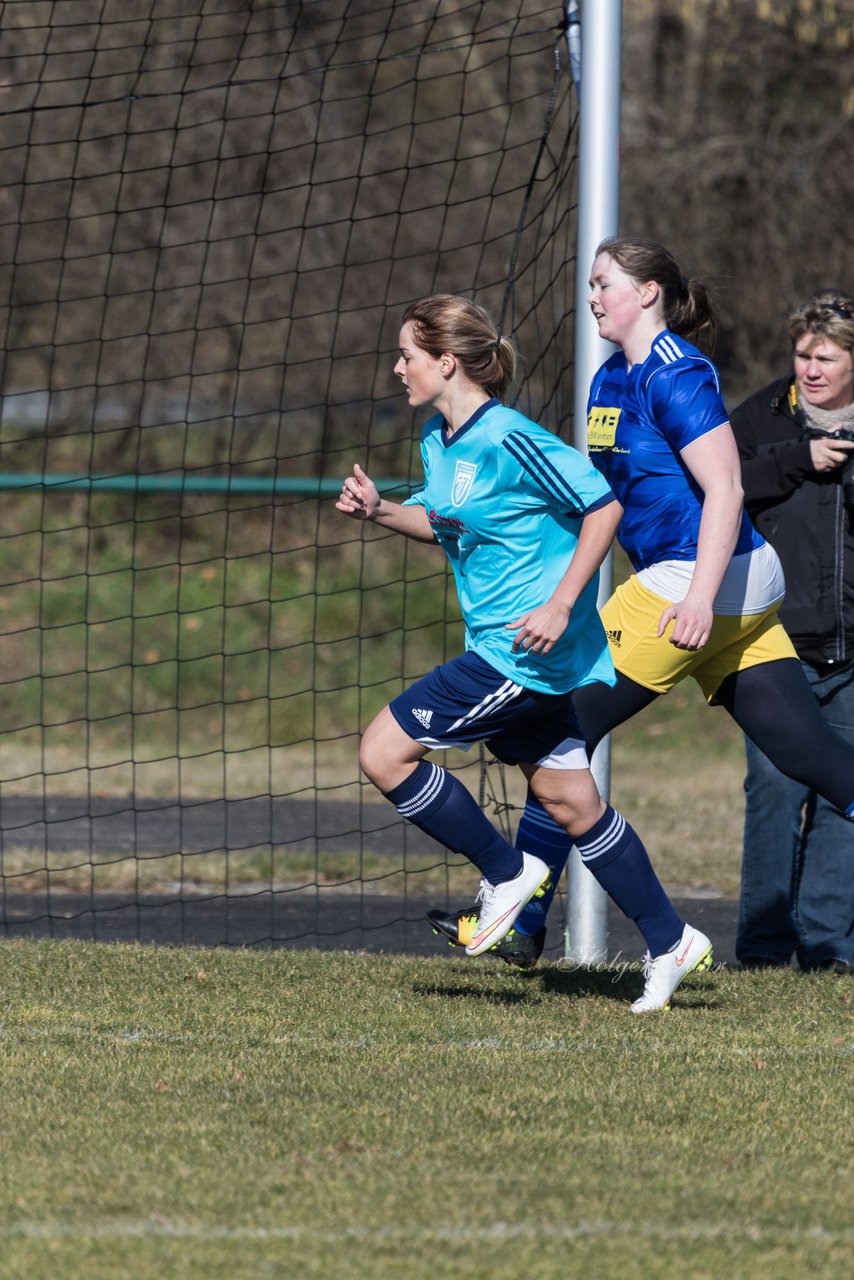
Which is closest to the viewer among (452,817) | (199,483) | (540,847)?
(452,817)

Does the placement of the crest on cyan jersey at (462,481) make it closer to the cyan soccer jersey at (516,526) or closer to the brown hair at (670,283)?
the cyan soccer jersey at (516,526)

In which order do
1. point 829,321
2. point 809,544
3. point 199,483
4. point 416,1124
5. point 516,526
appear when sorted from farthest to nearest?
point 199,483 < point 809,544 < point 829,321 < point 516,526 < point 416,1124

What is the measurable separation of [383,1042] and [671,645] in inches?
51.3

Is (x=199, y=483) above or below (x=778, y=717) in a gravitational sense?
below

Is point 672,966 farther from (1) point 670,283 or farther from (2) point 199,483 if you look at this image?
(2) point 199,483

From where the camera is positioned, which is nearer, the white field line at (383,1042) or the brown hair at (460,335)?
the white field line at (383,1042)

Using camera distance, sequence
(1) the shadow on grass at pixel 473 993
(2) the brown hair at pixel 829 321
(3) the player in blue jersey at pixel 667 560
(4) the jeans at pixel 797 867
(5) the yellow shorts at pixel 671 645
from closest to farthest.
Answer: (3) the player in blue jersey at pixel 667 560 < (5) the yellow shorts at pixel 671 645 < (1) the shadow on grass at pixel 473 993 < (2) the brown hair at pixel 829 321 < (4) the jeans at pixel 797 867

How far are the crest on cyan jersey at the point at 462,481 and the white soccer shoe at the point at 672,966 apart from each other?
130cm

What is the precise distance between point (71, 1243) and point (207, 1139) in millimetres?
617

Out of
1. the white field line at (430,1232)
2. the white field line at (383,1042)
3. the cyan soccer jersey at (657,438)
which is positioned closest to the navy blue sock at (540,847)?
the white field line at (383,1042)

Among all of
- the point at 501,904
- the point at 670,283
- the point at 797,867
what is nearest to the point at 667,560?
the point at 670,283

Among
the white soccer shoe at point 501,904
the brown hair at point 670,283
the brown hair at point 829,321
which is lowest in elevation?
the white soccer shoe at point 501,904

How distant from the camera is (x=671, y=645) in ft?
15.4

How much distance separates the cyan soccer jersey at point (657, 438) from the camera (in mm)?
4500
